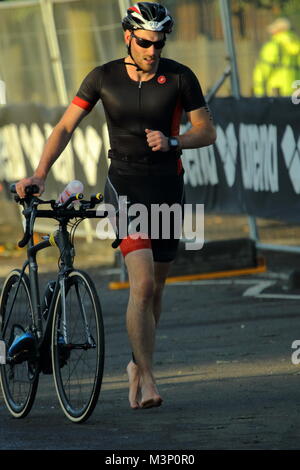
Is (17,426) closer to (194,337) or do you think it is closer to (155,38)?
(155,38)

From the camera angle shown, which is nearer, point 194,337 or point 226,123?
point 194,337

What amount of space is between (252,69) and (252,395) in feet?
21.9

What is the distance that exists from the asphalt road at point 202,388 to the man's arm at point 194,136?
1335 mm

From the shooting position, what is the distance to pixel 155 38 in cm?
772

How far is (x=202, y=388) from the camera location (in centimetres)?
827

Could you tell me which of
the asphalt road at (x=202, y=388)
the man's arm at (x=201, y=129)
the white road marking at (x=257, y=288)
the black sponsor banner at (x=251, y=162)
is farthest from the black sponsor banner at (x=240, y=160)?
the man's arm at (x=201, y=129)

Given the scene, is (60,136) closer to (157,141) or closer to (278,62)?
(157,141)

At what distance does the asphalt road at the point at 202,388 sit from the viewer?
6.89 metres

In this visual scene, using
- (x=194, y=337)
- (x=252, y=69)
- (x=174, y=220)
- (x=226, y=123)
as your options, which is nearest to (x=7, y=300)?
(x=174, y=220)

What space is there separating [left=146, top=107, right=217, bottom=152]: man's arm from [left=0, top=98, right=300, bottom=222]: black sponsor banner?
4.29 meters

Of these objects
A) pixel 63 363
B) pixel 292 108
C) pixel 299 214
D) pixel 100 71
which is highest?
pixel 100 71

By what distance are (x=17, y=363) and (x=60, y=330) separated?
45 cm

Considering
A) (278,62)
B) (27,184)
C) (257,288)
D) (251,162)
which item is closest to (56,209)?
(27,184)

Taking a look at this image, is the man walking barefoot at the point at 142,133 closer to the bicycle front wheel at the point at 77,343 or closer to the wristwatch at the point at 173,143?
the wristwatch at the point at 173,143
